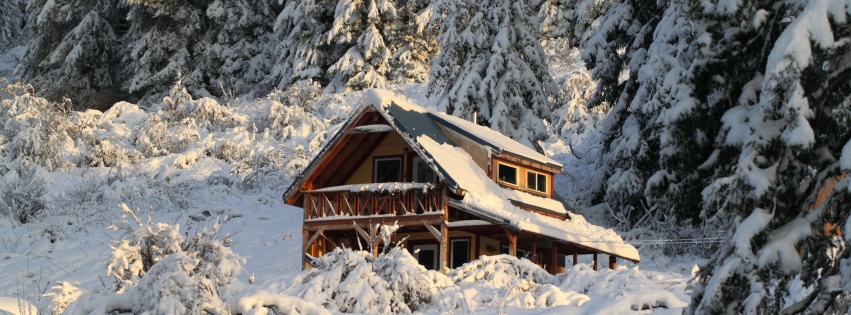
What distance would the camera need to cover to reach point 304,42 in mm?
54125

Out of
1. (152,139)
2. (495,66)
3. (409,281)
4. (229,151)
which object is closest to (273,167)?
(229,151)

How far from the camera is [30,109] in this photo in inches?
1785

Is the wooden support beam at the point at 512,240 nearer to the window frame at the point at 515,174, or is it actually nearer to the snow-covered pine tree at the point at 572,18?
the window frame at the point at 515,174

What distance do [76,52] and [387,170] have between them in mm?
32123

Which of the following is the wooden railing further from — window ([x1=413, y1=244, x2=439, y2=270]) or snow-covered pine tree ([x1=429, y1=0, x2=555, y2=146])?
snow-covered pine tree ([x1=429, y1=0, x2=555, y2=146])

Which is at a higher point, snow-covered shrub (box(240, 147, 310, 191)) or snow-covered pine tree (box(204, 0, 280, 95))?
snow-covered pine tree (box(204, 0, 280, 95))

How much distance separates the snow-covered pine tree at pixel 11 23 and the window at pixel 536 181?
50278 mm

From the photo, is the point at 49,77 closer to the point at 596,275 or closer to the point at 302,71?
the point at 302,71

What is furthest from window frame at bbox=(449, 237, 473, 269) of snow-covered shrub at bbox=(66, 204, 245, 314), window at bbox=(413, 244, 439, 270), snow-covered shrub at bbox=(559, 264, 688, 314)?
snow-covered shrub at bbox=(66, 204, 245, 314)

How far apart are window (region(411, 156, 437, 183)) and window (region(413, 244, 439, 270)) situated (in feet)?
6.85

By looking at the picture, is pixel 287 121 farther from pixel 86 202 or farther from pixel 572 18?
pixel 572 18

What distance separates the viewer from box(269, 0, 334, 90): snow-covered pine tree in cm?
5328

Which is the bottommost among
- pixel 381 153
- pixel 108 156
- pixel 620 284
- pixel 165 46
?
pixel 620 284

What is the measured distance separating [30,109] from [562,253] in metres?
23.0
